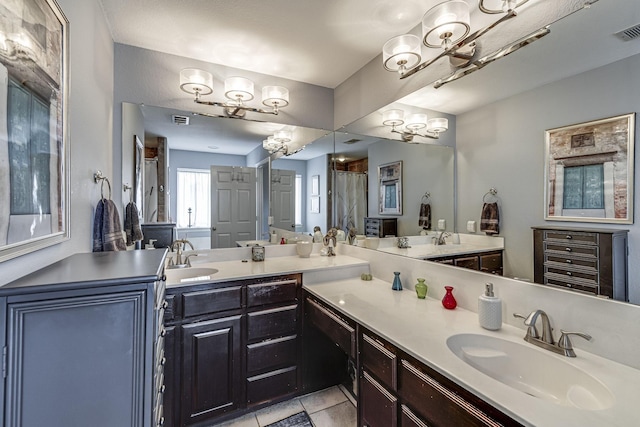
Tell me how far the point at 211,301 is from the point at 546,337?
1771 millimetres

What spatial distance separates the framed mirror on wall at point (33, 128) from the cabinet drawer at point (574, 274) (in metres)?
1.89

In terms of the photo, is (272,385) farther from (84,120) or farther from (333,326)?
(84,120)

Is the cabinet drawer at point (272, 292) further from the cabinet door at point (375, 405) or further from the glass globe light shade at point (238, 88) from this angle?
the glass globe light shade at point (238, 88)

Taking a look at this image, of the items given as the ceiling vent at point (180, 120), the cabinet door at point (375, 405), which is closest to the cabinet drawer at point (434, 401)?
the cabinet door at point (375, 405)

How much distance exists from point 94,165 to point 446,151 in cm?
207

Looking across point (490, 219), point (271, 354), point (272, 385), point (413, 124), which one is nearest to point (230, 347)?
point (271, 354)

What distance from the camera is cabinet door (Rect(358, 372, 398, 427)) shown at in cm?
123

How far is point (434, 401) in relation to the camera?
1.02 meters

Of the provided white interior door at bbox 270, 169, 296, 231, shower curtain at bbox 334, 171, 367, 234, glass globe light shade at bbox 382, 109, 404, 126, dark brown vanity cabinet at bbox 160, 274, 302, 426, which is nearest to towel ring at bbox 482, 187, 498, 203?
glass globe light shade at bbox 382, 109, 404, 126

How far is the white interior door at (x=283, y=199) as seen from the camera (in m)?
2.83

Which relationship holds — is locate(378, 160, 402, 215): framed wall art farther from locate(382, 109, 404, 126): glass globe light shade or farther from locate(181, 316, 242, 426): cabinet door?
locate(181, 316, 242, 426): cabinet door

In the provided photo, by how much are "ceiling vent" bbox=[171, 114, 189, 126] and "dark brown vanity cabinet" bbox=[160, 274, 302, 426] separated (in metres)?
1.39

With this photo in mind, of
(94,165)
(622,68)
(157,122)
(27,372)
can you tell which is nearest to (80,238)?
(94,165)

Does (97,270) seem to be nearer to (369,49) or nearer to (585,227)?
(585,227)
